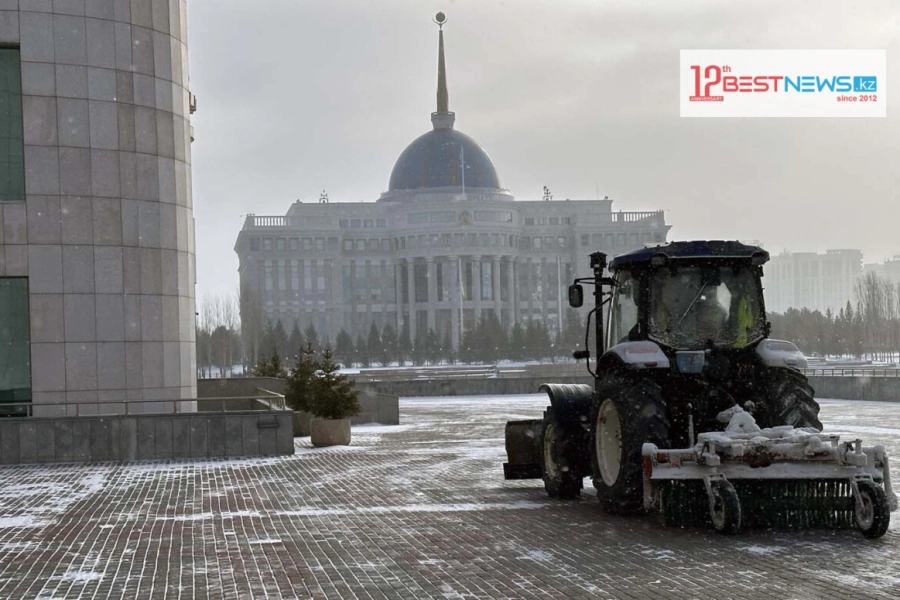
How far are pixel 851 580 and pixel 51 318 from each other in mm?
18358

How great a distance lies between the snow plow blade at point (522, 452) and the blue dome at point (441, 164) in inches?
5237

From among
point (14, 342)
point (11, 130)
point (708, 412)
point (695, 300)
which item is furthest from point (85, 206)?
point (708, 412)

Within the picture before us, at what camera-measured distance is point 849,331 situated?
82.8m

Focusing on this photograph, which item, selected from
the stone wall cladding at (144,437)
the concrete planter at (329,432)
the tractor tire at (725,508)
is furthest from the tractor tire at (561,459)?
the concrete planter at (329,432)

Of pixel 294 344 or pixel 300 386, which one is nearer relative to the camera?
pixel 300 386

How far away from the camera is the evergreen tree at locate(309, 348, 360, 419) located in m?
23.8

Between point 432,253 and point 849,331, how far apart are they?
65.1 m

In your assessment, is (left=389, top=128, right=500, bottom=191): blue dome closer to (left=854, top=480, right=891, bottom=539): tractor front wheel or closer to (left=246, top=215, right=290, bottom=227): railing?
(left=246, top=215, right=290, bottom=227): railing

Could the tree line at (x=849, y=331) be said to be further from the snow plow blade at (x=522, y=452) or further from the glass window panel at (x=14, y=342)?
the snow plow blade at (x=522, y=452)

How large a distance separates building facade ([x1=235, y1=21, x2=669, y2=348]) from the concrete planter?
111945mm

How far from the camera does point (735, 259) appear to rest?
1215cm

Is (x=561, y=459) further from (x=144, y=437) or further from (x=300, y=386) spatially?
(x=300, y=386)

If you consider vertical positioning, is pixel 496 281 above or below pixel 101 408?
above

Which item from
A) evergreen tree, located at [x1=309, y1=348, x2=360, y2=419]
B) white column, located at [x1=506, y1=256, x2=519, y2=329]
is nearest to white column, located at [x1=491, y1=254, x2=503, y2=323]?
white column, located at [x1=506, y1=256, x2=519, y2=329]
